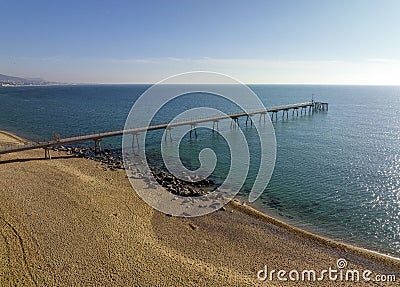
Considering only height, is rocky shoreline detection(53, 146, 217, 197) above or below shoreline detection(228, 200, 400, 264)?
above

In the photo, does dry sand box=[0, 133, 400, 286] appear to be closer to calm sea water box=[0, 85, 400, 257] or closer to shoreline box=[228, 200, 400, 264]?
shoreline box=[228, 200, 400, 264]

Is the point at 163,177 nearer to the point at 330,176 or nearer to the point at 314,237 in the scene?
the point at 314,237

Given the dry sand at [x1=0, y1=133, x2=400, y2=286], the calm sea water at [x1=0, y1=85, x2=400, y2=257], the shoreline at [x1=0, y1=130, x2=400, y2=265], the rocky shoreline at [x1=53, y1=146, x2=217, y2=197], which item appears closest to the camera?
the dry sand at [x1=0, y1=133, x2=400, y2=286]

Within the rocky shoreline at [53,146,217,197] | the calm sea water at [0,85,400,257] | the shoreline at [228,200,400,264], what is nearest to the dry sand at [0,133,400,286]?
the shoreline at [228,200,400,264]

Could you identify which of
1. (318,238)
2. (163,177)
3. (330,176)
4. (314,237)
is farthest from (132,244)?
(330,176)

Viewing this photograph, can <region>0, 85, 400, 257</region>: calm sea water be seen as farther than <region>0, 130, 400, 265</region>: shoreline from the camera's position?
Yes

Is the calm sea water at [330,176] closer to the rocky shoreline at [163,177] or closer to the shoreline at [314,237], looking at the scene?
the shoreline at [314,237]
